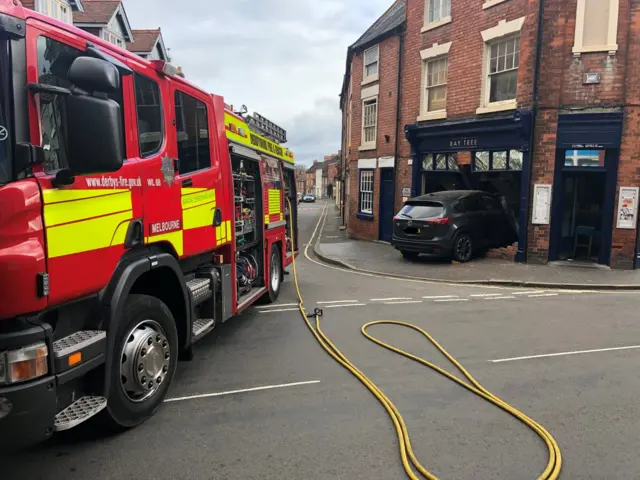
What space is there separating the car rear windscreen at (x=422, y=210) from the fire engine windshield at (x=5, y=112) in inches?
442

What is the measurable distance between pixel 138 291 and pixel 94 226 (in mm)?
969

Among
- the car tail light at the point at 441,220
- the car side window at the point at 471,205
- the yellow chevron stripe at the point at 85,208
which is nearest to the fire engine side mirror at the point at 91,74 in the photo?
the yellow chevron stripe at the point at 85,208

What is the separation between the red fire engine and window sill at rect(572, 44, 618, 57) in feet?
34.4

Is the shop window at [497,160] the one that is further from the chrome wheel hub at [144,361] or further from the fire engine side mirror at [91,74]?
the fire engine side mirror at [91,74]

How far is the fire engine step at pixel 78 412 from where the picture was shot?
9.87 ft

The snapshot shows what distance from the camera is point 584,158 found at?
41.5 feet

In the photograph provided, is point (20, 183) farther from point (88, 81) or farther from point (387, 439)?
point (387, 439)

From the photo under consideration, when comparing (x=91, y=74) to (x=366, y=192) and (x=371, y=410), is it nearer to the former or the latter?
(x=371, y=410)

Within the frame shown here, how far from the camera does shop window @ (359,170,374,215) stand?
19188 millimetres

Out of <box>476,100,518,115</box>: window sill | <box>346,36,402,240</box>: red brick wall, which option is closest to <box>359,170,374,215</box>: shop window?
<box>346,36,402,240</box>: red brick wall

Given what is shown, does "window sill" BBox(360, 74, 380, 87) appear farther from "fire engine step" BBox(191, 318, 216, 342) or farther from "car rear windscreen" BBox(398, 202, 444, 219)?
"fire engine step" BBox(191, 318, 216, 342)

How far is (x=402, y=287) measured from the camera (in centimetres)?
1036

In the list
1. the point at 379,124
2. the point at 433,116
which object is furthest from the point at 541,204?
the point at 379,124

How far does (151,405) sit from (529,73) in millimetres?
12235
